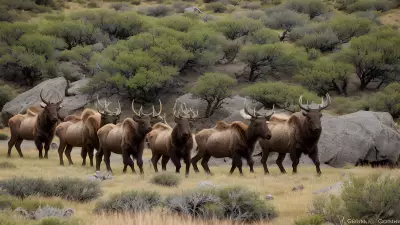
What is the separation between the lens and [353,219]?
6734mm

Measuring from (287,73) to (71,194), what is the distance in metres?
41.0

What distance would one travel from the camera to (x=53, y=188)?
34.3 ft

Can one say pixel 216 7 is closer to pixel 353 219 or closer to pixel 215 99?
pixel 215 99

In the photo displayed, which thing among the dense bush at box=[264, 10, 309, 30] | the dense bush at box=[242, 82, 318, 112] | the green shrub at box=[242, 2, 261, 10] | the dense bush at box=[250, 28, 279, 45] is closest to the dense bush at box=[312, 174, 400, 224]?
the dense bush at box=[242, 82, 318, 112]

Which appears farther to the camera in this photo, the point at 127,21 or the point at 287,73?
the point at 127,21

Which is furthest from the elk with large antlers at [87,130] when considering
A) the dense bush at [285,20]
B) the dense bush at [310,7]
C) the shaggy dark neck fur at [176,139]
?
the dense bush at [310,7]

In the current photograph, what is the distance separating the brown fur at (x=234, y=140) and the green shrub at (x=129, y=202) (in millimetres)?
6916

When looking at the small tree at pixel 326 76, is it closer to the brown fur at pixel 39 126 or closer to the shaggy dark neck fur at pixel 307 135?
the brown fur at pixel 39 126

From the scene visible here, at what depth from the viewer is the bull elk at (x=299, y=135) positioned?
1562 centimetres

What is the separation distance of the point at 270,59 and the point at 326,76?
23.0ft

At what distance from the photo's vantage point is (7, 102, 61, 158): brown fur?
789 inches

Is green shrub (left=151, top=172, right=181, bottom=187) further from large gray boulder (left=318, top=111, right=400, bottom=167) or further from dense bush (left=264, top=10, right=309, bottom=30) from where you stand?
dense bush (left=264, top=10, right=309, bottom=30)

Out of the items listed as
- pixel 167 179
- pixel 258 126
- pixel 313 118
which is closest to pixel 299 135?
pixel 313 118

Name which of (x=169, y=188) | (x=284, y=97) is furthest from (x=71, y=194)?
(x=284, y=97)
